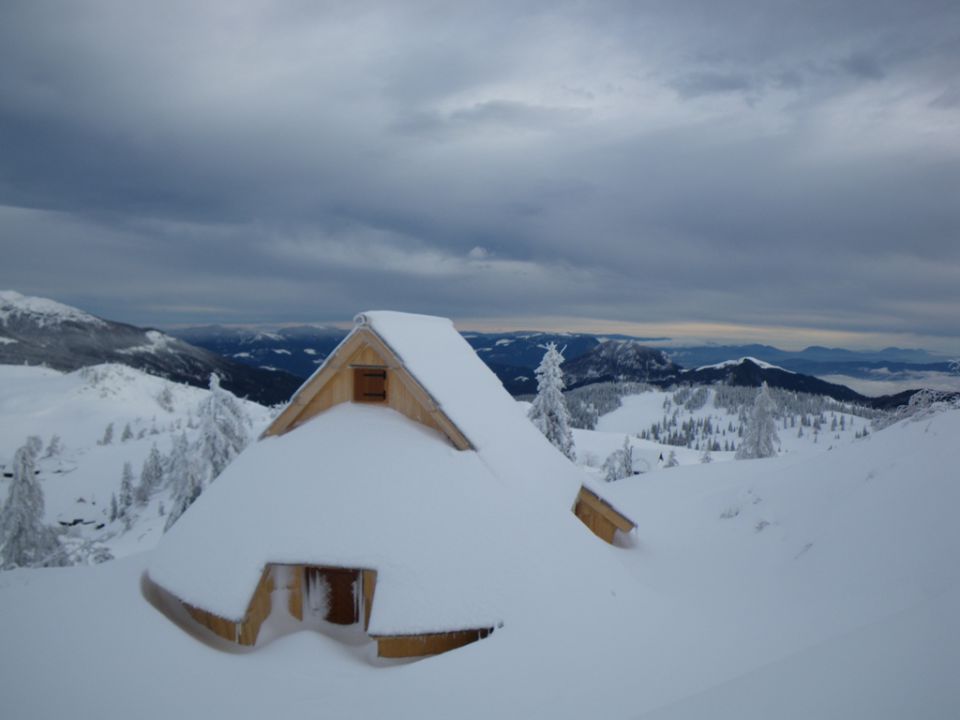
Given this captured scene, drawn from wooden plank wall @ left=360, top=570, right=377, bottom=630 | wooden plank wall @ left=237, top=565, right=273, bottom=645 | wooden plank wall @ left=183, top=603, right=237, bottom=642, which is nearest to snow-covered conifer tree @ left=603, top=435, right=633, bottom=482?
wooden plank wall @ left=360, top=570, right=377, bottom=630

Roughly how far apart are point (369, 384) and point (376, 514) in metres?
3.45

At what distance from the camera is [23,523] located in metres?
24.2

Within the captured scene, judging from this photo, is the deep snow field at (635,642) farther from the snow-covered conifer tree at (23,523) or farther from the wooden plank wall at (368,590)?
the snow-covered conifer tree at (23,523)

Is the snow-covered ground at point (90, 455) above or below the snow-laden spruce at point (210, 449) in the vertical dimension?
below

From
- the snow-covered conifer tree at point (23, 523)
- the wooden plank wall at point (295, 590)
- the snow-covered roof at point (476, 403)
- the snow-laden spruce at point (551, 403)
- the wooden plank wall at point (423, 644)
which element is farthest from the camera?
the snow-laden spruce at point (551, 403)

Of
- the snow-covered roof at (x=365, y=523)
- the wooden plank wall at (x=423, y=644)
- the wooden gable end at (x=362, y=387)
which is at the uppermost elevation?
the wooden gable end at (x=362, y=387)

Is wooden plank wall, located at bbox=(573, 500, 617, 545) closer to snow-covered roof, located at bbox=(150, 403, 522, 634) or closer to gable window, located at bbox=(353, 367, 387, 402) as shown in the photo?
snow-covered roof, located at bbox=(150, 403, 522, 634)

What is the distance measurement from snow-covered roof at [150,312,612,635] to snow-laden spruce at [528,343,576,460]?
19.7 metres

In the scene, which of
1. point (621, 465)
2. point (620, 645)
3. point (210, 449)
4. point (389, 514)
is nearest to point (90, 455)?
point (210, 449)

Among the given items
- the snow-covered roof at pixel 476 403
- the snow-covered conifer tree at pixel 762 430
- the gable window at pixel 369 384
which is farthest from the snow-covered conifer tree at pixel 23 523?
the snow-covered conifer tree at pixel 762 430

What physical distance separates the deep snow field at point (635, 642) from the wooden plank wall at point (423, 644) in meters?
0.25

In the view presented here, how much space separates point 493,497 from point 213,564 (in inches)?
201

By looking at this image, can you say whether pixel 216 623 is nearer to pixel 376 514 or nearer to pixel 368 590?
pixel 368 590

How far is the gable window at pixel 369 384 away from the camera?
1099 centimetres
